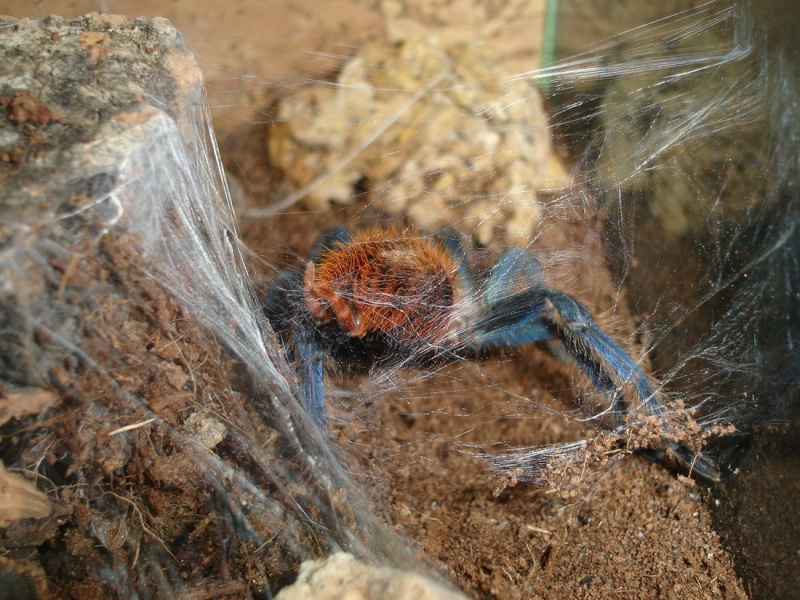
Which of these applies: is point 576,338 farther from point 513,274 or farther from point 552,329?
point 513,274

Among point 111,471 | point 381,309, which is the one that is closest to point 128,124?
point 111,471

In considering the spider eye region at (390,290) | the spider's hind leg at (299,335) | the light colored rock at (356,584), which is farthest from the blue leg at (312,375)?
the light colored rock at (356,584)

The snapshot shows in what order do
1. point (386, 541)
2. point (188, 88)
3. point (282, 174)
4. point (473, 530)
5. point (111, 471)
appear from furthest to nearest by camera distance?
1. point (282, 174)
2. point (473, 530)
3. point (188, 88)
4. point (386, 541)
5. point (111, 471)

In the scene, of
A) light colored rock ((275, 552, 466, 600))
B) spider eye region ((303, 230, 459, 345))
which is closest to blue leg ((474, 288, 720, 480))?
spider eye region ((303, 230, 459, 345))

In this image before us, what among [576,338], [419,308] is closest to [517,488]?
[576,338]

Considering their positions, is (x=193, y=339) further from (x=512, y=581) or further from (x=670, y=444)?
(x=670, y=444)

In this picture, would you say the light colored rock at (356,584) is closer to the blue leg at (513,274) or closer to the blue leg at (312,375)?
the blue leg at (312,375)
